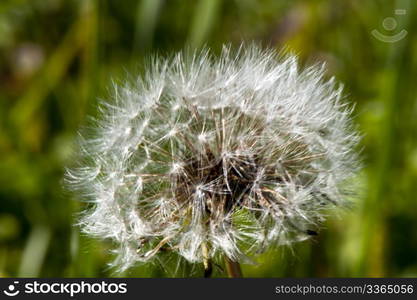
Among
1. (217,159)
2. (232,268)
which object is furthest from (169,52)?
(232,268)

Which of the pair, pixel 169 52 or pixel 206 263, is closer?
pixel 206 263

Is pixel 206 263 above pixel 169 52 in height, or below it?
below

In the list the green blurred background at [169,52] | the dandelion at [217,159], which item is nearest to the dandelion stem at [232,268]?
the dandelion at [217,159]

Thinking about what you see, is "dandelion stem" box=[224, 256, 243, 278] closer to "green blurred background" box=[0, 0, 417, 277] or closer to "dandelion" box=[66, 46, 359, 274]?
"dandelion" box=[66, 46, 359, 274]

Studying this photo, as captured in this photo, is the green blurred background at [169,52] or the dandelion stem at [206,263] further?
the green blurred background at [169,52]

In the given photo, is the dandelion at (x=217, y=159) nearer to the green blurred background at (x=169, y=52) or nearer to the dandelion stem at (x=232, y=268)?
the dandelion stem at (x=232, y=268)

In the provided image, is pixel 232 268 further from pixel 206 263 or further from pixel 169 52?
pixel 169 52
